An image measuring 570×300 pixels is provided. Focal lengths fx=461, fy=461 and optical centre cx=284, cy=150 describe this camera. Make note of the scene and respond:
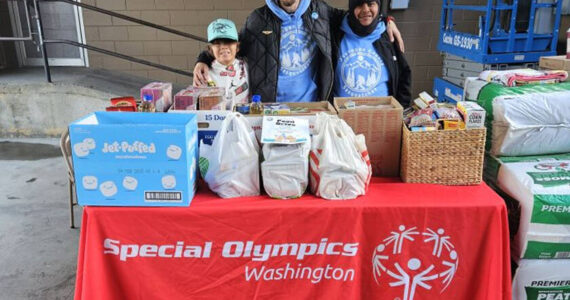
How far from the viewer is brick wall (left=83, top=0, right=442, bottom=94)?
5359 mm

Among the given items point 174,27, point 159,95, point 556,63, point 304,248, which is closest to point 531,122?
point 556,63

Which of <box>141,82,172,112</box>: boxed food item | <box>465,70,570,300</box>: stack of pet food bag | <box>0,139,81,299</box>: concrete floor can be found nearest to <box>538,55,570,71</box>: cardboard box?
<box>465,70,570,300</box>: stack of pet food bag

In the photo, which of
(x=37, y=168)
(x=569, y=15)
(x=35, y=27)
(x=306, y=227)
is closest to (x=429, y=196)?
(x=306, y=227)

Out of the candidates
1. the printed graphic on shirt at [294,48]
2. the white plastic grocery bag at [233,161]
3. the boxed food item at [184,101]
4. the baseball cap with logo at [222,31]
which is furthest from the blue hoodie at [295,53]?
the white plastic grocery bag at [233,161]

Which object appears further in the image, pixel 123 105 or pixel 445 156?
pixel 123 105

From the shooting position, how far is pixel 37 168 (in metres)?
4.28

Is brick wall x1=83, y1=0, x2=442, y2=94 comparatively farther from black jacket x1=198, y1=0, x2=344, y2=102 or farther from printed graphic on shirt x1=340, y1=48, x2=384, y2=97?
printed graphic on shirt x1=340, y1=48, x2=384, y2=97

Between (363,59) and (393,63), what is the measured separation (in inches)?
7.6

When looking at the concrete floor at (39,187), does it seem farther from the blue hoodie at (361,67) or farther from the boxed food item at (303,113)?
the blue hoodie at (361,67)

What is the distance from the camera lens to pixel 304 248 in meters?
1.83

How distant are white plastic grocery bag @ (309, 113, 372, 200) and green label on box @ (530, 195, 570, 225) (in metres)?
0.68

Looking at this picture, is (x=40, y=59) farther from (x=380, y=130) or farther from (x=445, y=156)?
(x=445, y=156)

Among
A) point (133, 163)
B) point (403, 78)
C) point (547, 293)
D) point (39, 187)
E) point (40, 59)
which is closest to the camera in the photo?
point (133, 163)

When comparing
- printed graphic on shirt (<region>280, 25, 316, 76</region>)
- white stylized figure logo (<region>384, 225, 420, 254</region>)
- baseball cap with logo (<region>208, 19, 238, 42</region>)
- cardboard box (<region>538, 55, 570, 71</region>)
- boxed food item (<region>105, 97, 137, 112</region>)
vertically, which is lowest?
white stylized figure logo (<region>384, 225, 420, 254</region>)
